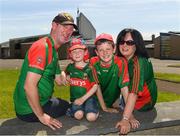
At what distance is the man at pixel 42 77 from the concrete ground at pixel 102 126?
12 centimetres

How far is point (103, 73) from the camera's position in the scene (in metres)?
5.05

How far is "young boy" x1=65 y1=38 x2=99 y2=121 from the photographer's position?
16.1 ft

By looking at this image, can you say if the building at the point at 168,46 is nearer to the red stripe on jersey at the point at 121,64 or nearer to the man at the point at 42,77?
the red stripe on jersey at the point at 121,64

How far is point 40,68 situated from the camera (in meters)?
4.29

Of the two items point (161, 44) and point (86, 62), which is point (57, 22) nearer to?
point (86, 62)

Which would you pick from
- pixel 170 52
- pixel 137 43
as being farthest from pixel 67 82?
pixel 170 52

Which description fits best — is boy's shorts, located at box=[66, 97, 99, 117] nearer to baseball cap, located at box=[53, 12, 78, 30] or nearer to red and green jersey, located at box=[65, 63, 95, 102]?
red and green jersey, located at box=[65, 63, 95, 102]

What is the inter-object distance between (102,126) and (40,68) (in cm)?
117

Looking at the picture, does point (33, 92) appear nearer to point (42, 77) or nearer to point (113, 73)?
point (42, 77)

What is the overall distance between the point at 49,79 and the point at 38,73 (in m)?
0.40

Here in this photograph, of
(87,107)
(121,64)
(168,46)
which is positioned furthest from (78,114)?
(168,46)

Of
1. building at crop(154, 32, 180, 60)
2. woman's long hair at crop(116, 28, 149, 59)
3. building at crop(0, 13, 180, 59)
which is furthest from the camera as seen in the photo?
building at crop(0, 13, 180, 59)

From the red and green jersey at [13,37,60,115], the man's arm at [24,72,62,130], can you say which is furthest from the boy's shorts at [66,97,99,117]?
the man's arm at [24,72,62,130]

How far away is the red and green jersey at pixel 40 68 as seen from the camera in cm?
429
